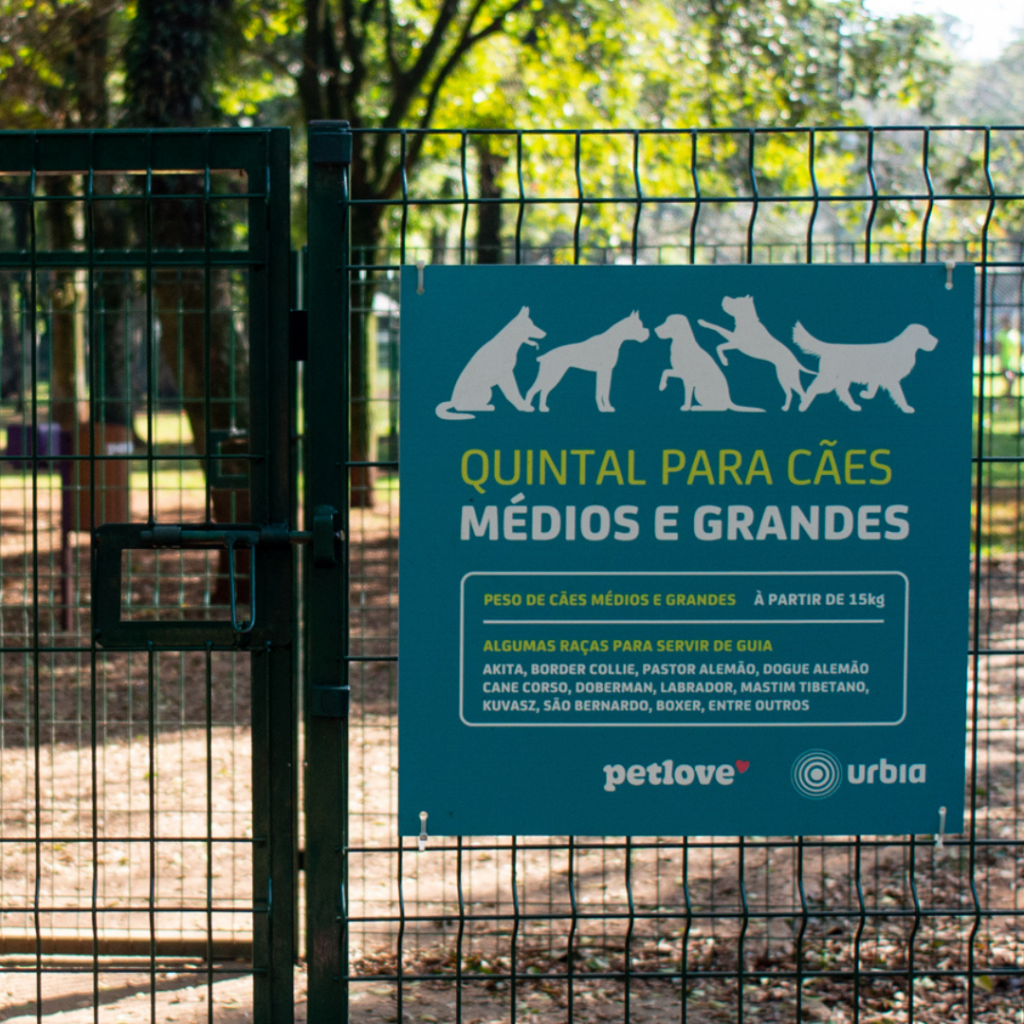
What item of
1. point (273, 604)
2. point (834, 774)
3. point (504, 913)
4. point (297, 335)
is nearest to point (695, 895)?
point (504, 913)

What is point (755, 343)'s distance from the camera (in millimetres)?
2951

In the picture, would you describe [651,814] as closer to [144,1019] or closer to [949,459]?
[949,459]

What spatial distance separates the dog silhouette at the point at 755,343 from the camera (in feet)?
9.68

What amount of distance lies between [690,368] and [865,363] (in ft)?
1.42

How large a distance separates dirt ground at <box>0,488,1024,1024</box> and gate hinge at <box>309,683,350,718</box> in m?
0.28

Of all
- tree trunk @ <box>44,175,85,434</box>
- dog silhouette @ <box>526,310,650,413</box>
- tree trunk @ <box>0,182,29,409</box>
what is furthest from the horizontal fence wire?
tree trunk @ <box>44,175,85,434</box>

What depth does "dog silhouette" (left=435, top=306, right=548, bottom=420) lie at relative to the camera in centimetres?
295

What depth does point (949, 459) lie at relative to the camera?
300 cm

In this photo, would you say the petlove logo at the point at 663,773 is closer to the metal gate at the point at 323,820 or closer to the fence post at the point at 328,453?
the metal gate at the point at 323,820

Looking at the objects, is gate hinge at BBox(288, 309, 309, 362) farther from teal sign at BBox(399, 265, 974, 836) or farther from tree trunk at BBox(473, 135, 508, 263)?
tree trunk at BBox(473, 135, 508, 263)

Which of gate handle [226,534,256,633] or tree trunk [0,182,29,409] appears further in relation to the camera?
tree trunk [0,182,29,409]

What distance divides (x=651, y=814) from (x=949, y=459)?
3.79 ft

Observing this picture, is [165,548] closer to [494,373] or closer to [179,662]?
[494,373]

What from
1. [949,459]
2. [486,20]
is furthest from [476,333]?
[486,20]
